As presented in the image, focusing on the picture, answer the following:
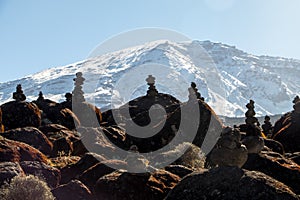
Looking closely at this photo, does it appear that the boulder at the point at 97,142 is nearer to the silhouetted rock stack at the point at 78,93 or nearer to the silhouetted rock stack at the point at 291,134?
the silhouetted rock stack at the point at 78,93

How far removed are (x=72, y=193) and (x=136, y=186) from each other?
228 cm

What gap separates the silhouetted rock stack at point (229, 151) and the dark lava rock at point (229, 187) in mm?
3031

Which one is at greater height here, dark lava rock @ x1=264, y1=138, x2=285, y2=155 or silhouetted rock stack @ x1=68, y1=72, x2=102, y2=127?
dark lava rock @ x1=264, y1=138, x2=285, y2=155

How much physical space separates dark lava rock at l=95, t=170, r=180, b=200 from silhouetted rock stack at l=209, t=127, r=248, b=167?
176 centimetres

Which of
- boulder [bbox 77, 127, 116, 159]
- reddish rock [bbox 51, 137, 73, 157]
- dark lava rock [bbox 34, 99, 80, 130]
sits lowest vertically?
dark lava rock [bbox 34, 99, 80, 130]

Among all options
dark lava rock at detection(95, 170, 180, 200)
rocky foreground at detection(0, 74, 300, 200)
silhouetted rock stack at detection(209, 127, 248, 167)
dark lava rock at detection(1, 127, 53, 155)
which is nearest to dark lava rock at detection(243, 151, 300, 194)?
rocky foreground at detection(0, 74, 300, 200)

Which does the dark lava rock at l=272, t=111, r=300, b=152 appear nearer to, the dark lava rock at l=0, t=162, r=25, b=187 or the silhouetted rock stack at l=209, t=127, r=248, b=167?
the silhouetted rock stack at l=209, t=127, r=248, b=167

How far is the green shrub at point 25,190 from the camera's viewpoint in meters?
13.3

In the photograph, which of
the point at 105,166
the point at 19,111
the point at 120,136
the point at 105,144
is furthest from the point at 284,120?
the point at 105,166

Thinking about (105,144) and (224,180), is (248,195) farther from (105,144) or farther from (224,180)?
(105,144)

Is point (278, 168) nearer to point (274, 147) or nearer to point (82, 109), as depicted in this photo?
point (274, 147)

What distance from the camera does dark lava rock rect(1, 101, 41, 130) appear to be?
32.1 meters

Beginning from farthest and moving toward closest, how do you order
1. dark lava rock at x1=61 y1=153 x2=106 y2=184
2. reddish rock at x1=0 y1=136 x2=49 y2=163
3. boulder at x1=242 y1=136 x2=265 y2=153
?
boulder at x1=242 y1=136 x2=265 y2=153, dark lava rock at x1=61 y1=153 x2=106 y2=184, reddish rock at x1=0 y1=136 x2=49 y2=163

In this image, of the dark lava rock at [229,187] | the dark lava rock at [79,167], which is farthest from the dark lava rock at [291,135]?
the dark lava rock at [229,187]
